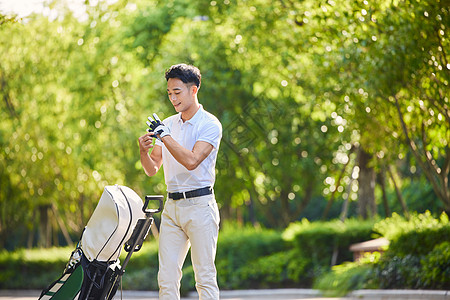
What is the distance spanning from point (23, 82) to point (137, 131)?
3646 mm

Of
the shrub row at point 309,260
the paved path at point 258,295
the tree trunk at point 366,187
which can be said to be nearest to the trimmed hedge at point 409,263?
the shrub row at point 309,260

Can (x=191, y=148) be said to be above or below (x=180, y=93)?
below

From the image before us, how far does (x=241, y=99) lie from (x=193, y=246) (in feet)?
47.8

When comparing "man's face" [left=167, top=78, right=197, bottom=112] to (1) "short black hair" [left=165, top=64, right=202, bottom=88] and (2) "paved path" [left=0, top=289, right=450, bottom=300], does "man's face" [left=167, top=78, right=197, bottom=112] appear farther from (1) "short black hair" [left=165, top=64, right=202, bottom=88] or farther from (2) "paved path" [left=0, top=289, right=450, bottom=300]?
(2) "paved path" [left=0, top=289, right=450, bottom=300]

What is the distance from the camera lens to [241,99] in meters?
19.5

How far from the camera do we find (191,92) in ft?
17.1

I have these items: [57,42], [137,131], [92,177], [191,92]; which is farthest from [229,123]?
[191,92]

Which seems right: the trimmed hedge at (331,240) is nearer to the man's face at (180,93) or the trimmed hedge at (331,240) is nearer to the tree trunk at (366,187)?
the tree trunk at (366,187)

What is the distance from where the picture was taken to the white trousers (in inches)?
198

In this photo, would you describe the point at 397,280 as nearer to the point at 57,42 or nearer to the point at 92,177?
the point at 57,42

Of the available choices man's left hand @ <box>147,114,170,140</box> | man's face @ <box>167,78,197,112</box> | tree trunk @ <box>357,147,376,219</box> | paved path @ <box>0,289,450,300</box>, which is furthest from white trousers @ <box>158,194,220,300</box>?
tree trunk @ <box>357,147,376,219</box>

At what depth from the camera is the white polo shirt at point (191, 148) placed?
201 inches

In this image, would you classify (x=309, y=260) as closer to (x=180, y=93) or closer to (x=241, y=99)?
(x=241, y=99)

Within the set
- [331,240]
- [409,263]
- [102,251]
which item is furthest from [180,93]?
[331,240]
